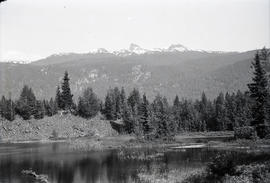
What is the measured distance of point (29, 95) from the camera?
161 m

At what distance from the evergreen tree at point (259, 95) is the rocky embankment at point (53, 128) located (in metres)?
72.4

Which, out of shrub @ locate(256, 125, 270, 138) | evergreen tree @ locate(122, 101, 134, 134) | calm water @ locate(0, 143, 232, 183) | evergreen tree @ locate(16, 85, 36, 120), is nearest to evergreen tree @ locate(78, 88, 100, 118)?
evergreen tree @ locate(122, 101, 134, 134)

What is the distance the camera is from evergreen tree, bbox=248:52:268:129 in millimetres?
84325

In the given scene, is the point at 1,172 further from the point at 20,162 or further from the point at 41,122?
the point at 41,122

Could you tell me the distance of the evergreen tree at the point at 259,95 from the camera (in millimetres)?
84325

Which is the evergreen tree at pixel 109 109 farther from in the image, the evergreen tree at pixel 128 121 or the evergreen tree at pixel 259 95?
the evergreen tree at pixel 259 95

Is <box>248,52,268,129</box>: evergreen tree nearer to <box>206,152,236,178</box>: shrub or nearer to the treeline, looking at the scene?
the treeline

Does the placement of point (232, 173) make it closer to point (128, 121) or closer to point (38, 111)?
point (128, 121)

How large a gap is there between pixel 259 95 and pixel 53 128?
284 ft

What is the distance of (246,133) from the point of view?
89438mm

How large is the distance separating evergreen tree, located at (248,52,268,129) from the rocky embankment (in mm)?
72365

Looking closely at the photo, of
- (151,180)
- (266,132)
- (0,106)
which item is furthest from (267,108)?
(0,106)

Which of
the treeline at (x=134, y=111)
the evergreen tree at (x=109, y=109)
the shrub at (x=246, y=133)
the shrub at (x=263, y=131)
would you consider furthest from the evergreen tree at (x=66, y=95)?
the shrub at (x=263, y=131)

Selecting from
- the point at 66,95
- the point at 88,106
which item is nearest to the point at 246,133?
the point at 88,106
